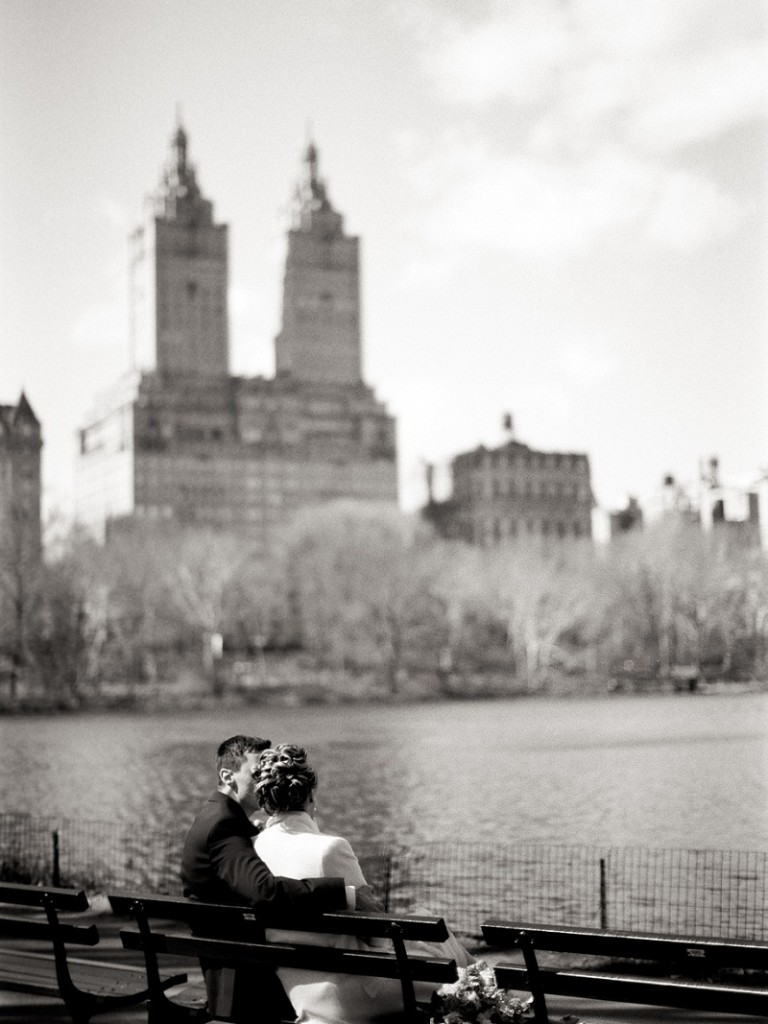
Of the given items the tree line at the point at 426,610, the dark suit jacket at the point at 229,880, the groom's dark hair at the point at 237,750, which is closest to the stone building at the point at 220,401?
the tree line at the point at 426,610

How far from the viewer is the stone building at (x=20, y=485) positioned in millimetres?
62469

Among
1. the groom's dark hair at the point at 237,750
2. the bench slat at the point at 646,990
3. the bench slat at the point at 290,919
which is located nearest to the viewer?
the bench slat at the point at 646,990

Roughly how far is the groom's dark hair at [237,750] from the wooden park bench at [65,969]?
2.45 feet

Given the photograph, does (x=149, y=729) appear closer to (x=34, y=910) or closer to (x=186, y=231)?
(x=34, y=910)

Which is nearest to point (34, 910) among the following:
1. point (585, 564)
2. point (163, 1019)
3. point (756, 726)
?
point (163, 1019)

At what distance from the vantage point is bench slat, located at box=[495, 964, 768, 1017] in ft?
13.9

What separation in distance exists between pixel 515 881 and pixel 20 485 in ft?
208

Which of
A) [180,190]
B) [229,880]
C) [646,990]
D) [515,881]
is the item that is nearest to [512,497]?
[180,190]

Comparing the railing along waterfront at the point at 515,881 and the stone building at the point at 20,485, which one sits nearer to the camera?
the railing along waterfront at the point at 515,881

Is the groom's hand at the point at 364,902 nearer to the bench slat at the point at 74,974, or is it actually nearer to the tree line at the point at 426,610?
the bench slat at the point at 74,974

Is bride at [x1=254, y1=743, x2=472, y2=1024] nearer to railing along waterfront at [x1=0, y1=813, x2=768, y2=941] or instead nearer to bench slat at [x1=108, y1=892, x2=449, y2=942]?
bench slat at [x1=108, y1=892, x2=449, y2=942]

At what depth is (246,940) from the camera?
5.15 m

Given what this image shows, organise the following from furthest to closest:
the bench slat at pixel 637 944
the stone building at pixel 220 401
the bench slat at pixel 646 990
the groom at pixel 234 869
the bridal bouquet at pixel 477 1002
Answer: the stone building at pixel 220 401 < the groom at pixel 234 869 < the bridal bouquet at pixel 477 1002 < the bench slat at pixel 637 944 < the bench slat at pixel 646 990

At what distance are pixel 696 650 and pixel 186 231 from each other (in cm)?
8070
